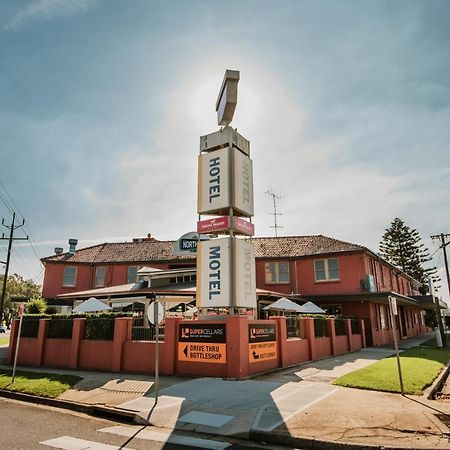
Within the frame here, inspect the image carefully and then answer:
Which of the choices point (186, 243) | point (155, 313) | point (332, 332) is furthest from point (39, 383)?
point (186, 243)

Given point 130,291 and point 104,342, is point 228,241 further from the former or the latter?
point 130,291

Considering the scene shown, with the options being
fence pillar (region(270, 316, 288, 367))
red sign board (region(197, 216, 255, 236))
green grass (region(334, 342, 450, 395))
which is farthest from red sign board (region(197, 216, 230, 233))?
green grass (region(334, 342, 450, 395))

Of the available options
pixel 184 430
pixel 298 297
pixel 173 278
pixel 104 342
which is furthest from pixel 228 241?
pixel 298 297

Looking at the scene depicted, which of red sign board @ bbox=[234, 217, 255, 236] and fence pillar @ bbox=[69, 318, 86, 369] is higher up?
red sign board @ bbox=[234, 217, 255, 236]

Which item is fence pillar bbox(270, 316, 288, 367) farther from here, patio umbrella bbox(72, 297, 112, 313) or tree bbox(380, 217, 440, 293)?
tree bbox(380, 217, 440, 293)

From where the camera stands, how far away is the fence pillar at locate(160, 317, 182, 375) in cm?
1320

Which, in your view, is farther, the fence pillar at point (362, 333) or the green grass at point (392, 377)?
the fence pillar at point (362, 333)

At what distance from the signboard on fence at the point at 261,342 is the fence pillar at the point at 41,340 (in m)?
9.44

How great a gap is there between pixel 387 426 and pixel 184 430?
3944 mm

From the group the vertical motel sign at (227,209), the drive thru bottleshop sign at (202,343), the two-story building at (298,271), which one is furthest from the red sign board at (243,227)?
the two-story building at (298,271)

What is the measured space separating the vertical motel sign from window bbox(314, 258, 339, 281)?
13.9 meters

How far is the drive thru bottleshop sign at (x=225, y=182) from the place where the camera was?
1496 centimetres

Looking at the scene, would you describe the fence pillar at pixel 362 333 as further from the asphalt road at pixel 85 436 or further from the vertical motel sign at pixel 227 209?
the asphalt road at pixel 85 436

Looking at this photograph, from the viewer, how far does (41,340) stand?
643 inches
